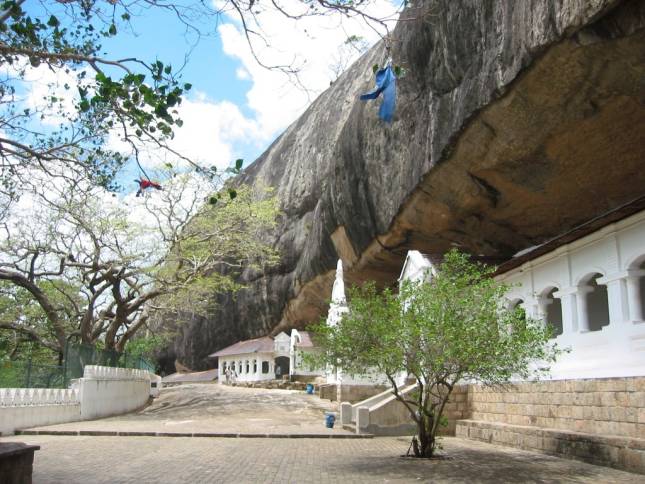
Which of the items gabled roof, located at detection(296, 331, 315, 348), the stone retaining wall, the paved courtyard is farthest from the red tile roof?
the stone retaining wall

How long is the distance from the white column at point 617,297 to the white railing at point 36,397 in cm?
1424

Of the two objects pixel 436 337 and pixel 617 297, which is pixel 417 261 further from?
pixel 436 337

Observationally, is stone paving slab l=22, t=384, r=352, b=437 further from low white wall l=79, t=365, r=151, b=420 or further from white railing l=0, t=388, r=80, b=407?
white railing l=0, t=388, r=80, b=407

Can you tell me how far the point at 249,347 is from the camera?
43.8m

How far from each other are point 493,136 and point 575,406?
5.82 m

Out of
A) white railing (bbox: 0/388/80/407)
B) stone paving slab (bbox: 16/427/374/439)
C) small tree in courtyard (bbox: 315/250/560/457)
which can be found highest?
small tree in courtyard (bbox: 315/250/560/457)


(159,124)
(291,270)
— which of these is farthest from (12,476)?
(291,270)

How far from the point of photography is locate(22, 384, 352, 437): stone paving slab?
16906 millimetres

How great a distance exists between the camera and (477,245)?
19328 millimetres

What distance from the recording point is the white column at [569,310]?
12.6m

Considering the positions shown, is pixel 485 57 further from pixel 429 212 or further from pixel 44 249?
pixel 44 249

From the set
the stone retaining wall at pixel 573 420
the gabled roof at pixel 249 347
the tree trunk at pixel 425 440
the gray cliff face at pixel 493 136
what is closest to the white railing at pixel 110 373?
the gray cliff face at pixel 493 136

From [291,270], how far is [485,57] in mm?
27781

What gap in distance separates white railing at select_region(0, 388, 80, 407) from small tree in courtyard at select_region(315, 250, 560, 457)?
9218 millimetres
